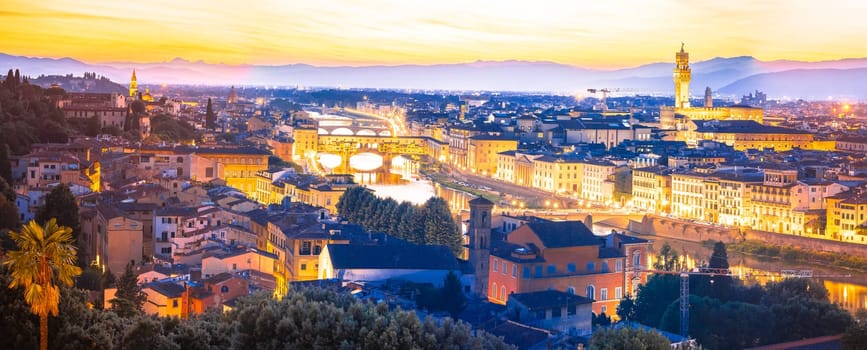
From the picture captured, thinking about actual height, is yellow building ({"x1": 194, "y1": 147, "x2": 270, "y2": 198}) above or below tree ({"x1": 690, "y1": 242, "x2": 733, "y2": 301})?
above

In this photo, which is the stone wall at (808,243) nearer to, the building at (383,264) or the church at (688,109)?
the building at (383,264)

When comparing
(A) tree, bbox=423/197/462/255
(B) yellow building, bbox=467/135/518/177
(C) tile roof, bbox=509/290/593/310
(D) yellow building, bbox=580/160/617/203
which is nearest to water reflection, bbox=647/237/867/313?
(A) tree, bbox=423/197/462/255

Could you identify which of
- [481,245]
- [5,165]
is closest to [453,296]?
[481,245]

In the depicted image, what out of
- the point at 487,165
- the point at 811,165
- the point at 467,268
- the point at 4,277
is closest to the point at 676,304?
the point at 467,268

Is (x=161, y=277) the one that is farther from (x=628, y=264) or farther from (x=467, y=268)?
(x=628, y=264)

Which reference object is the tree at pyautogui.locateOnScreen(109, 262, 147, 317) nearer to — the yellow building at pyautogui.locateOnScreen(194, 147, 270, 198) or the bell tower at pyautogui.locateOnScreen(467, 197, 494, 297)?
the bell tower at pyautogui.locateOnScreen(467, 197, 494, 297)

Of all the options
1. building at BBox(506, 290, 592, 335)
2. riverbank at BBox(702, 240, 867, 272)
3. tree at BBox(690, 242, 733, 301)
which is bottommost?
riverbank at BBox(702, 240, 867, 272)
